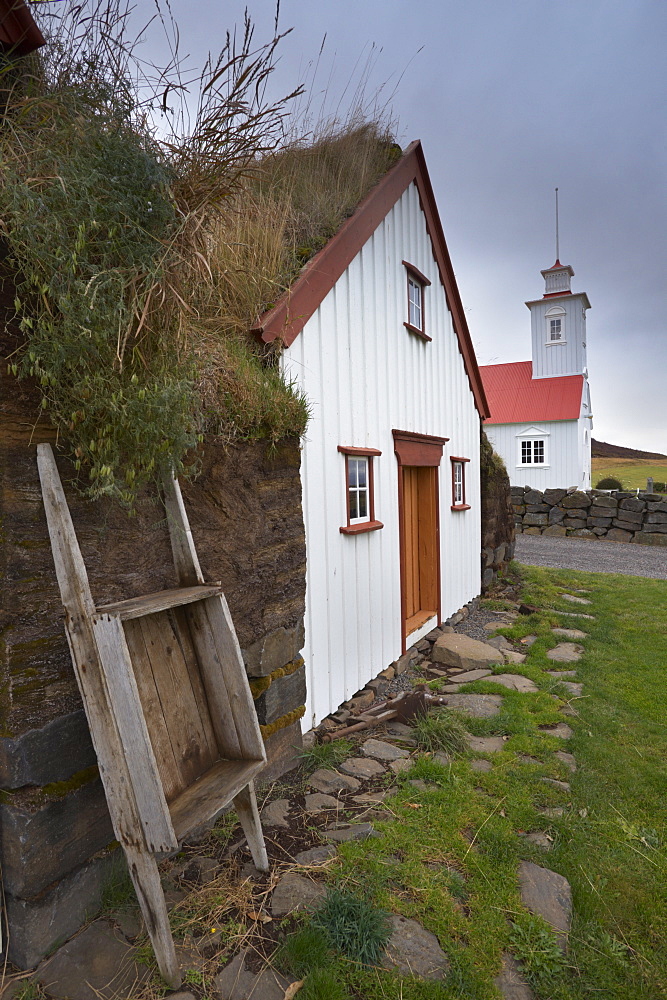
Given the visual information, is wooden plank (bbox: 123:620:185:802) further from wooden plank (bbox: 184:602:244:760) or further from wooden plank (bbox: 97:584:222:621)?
wooden plank (bbox: 184:602:244:760)

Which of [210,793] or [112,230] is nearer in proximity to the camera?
[112,230]

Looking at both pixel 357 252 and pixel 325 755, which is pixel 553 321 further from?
pixel 325 755

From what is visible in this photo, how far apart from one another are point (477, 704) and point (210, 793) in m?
3.46

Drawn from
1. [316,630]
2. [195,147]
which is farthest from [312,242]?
[316,630]

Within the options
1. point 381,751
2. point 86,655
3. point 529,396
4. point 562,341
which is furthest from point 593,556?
point 86,655

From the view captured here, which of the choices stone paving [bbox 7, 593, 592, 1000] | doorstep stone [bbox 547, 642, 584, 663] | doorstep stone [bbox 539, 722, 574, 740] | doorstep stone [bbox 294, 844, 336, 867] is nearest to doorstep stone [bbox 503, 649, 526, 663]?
doorstep stone [bbox 547, 642, 584, 663]

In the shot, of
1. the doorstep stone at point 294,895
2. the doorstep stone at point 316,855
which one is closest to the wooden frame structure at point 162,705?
the doorstep stone at point 294,895

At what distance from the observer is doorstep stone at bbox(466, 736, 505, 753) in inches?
171

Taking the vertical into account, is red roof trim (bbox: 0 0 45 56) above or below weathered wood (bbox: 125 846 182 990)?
above

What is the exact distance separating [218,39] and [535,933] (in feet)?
13.8

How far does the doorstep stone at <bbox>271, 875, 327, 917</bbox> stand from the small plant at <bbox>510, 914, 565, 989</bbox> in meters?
0.89

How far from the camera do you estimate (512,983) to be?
2.29 m

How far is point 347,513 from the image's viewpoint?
5.00 metres

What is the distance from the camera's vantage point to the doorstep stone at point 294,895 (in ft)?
8.35
